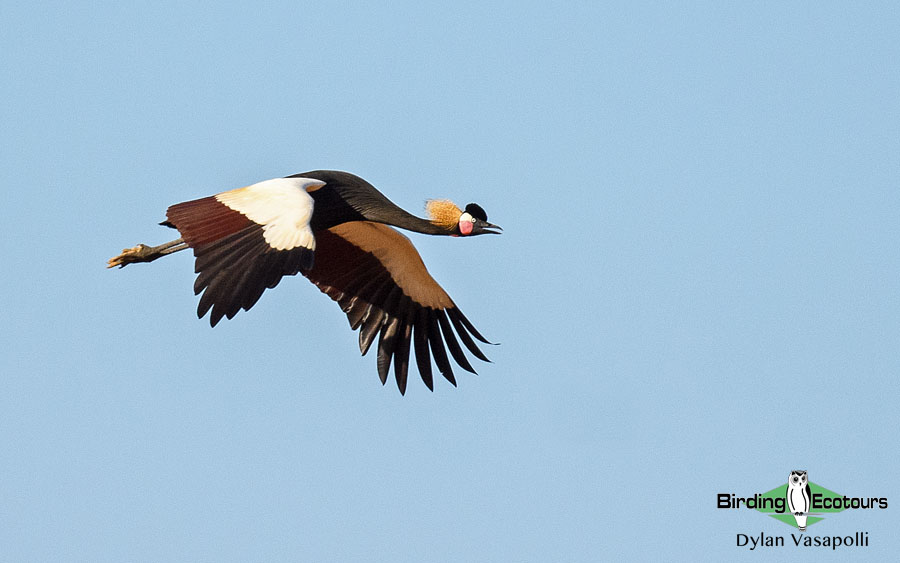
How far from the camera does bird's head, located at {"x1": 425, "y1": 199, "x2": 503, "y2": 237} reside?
14.3 m

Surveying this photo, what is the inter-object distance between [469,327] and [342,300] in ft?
4.40

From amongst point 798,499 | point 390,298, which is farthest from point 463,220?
point 798,499

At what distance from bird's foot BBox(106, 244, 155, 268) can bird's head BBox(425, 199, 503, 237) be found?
2758mm

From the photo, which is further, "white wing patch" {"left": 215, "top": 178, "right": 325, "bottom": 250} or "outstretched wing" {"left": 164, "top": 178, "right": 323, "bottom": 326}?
"white wing patch" {"left": 215, "top": 178, "right": 325, "bottom": 250}

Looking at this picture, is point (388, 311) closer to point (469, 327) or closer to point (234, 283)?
point (469, 327)

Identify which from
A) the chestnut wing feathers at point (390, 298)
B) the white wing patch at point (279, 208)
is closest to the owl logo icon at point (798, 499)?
the chestnut wing feathers at point (390, 298)

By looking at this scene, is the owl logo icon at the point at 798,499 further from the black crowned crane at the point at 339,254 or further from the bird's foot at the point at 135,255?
the bird's foot at the point at 135,255

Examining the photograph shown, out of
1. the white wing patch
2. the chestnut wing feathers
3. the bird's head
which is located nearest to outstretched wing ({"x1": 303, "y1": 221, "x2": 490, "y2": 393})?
the chestnut wing feathers

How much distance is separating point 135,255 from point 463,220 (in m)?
3.19

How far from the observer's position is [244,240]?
1241 centimetres

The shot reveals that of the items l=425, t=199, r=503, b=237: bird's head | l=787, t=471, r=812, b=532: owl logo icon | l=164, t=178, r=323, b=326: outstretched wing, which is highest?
l=425, t=199, r=503, b=237: bird's head

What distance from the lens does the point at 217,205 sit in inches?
511

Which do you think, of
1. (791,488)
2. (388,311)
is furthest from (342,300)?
(791,488)

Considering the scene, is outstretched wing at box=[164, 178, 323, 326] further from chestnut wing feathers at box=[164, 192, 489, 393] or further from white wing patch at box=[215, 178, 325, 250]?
chestnut wing feathers at box=[164, 192, 489, 393]
